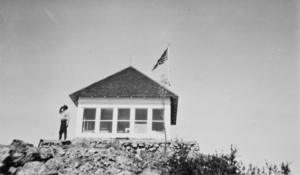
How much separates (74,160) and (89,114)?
26.7 feet

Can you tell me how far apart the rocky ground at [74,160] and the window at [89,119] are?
494 cm

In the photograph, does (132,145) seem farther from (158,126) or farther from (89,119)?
(89,119)

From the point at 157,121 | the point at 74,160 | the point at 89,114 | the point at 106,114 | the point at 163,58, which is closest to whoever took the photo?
the point at 74,160

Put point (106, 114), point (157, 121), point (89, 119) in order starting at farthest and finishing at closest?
point (106, 114) < point (89, 119) < point (157, 121)

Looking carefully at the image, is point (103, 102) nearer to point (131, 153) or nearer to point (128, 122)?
point (128, 122)

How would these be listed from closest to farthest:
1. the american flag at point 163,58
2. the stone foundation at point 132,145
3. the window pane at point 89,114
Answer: the stone foundation at point 132,145
the window pane at point 89,114
the american flag at point 163,58

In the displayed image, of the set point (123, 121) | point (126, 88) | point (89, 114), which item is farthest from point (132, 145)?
point (126, 88)

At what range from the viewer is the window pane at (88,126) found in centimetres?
2353

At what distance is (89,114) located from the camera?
2406 cm

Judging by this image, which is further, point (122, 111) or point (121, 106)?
point (122, 111)

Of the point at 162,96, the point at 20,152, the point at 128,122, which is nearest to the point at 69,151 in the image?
the point at 20,152

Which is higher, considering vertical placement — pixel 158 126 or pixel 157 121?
pixel 157 121

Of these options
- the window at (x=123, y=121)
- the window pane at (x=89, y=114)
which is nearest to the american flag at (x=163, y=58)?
the window at (x=123, y=121)

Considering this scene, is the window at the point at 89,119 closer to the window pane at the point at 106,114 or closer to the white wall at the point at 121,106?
the white wall at the point at 121,106
